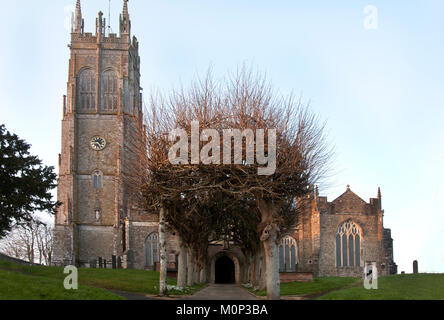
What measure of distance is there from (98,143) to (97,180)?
4523 mm

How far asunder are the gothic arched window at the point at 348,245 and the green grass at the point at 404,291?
25849 millimetres

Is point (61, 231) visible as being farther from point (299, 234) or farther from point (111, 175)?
point (299, 234)

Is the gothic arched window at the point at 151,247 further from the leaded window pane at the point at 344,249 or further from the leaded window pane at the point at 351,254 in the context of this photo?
the leaded window pane at the point at 351,254

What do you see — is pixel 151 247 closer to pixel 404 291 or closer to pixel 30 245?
pixel 30 245

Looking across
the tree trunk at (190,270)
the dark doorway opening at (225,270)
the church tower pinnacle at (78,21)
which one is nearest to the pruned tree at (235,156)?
the tree trunk at (190,270)

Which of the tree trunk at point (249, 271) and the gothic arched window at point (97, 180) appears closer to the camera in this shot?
the tree trunk at point (249, 271)

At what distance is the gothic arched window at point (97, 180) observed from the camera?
6769 centimetres

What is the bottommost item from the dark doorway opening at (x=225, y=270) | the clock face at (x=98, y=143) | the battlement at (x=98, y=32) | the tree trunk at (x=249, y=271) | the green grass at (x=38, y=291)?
the dark doorway opening at (x=225, y=270)

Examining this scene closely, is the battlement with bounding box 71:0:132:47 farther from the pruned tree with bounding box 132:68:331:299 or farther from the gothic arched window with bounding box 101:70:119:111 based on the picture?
the pruned tree with bounding box 132:68:331:299

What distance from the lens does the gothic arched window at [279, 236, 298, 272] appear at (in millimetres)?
58719

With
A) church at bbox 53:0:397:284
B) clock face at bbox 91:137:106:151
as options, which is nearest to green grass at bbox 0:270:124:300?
church at bbox 53:0:397:284

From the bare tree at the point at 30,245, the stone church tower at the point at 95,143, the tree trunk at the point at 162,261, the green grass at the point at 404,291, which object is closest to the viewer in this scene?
the green grass at the point at 404,291
